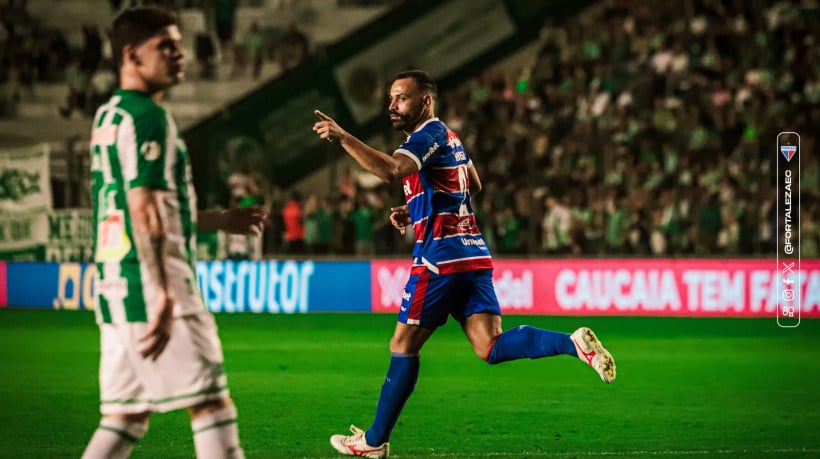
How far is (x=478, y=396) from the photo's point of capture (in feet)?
36.0

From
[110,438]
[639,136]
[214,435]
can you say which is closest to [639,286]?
[639,136]

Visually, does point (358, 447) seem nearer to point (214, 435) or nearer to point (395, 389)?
point (395, 389)

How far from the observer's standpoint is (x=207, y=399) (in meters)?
4.93

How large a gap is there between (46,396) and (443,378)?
3.79m

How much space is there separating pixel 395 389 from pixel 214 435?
8.29ft

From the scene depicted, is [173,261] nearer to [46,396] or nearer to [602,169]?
[46,396]

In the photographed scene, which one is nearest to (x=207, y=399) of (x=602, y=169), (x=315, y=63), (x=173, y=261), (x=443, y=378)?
(x=173, y=261)

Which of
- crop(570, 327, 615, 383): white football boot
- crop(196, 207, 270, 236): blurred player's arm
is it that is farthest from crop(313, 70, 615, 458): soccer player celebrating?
crop(196, 207, 270, 236): blurred player's arm

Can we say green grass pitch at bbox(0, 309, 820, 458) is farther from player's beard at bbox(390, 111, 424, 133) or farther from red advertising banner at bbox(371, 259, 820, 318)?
player's beard at bbox(390, 111, 424, 133)

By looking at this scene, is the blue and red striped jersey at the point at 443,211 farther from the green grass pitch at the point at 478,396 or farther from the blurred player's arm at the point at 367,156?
the green grass pitch at the point at 478,396

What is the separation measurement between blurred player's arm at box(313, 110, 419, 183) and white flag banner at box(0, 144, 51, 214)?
55.7 ft

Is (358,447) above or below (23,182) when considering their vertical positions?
below

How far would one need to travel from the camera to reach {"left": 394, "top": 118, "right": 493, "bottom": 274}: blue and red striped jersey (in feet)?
24.5

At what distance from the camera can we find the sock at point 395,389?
24.3ft
